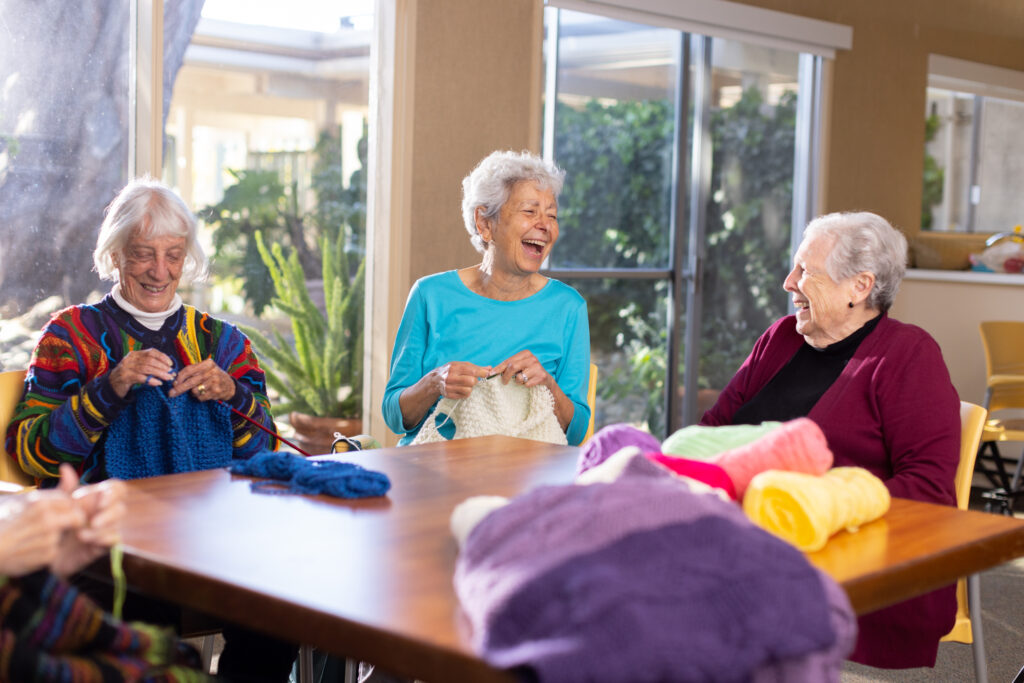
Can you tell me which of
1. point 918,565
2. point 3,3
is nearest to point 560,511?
point 918,565

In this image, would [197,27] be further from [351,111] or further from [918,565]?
[918,565]

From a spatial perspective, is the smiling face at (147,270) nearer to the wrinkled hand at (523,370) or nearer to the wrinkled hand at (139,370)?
the wrinkled hand at (139,370)

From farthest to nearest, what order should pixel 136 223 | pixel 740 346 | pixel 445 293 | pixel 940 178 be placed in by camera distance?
pixel 940 178, pixel 740 346, pixel 445 293, pixel 136 223

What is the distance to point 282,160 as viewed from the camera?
4.00 meters

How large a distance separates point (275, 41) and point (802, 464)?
3.04m

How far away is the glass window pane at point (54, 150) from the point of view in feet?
10.7

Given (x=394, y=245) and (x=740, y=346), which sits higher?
(x=394, y=245)

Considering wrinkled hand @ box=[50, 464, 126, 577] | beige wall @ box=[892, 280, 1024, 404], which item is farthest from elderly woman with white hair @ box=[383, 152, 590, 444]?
beige wall @ box=[892, 280, 1024, 404]

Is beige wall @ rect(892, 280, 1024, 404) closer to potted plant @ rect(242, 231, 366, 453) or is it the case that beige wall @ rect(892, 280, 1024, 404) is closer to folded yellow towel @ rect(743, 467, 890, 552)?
potted plant @ rect(242, 231, 366, 453)

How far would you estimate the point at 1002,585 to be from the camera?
377cm

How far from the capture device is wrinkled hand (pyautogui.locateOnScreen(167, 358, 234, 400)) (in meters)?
2.13

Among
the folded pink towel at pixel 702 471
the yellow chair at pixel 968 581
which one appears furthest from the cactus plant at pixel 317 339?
the folded pink towel at pixel 702 471

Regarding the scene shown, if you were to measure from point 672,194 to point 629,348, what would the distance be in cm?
76

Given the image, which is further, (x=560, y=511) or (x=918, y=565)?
(x=918, y=565)
